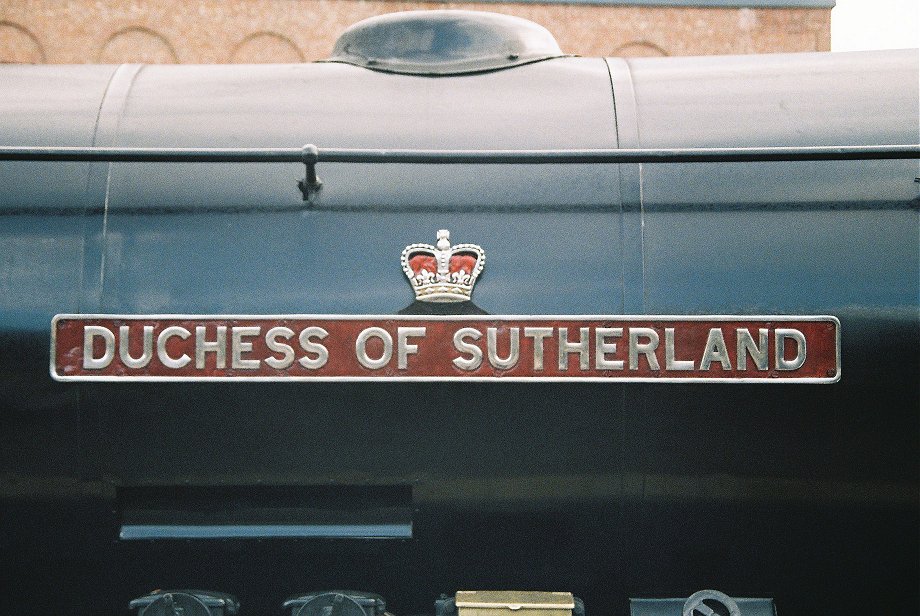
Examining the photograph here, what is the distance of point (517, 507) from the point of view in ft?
8.38

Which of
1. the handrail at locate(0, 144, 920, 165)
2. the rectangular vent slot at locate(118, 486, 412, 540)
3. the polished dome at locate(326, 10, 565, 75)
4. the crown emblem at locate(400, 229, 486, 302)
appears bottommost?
the rectangular vent slot at locate(118, 486, 412, 540)

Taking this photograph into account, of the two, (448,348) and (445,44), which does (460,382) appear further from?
(445,44)

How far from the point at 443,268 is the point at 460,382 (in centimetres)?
33

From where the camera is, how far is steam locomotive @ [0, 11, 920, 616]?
246 centimetres

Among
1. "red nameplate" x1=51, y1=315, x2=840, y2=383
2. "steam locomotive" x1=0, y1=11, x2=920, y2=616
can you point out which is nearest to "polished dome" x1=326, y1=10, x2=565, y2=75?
"steam locomotive" x1=0, y1=11, x2=920, y2=616

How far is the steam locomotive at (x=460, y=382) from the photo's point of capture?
246cm

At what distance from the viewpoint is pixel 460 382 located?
247 cm

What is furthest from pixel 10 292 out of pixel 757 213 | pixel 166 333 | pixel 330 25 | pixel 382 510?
pixel 330 25

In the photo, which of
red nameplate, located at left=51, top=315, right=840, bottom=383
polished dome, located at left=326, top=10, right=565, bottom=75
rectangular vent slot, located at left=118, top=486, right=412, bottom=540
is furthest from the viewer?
polished dome, located at left=326, top=10, right=565, bottom=75

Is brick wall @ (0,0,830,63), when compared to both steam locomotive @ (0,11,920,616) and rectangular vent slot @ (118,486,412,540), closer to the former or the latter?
steam locomotive @ (0,11,920,616)

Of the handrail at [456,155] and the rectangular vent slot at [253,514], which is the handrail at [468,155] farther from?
the rectangular vent slot at [253,514]

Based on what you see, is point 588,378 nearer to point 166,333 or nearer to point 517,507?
point 517,507

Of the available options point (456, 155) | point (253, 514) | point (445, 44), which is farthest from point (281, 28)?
point (253, 514)

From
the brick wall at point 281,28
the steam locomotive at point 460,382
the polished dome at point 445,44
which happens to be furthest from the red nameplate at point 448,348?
the brick wall at point 281,28
